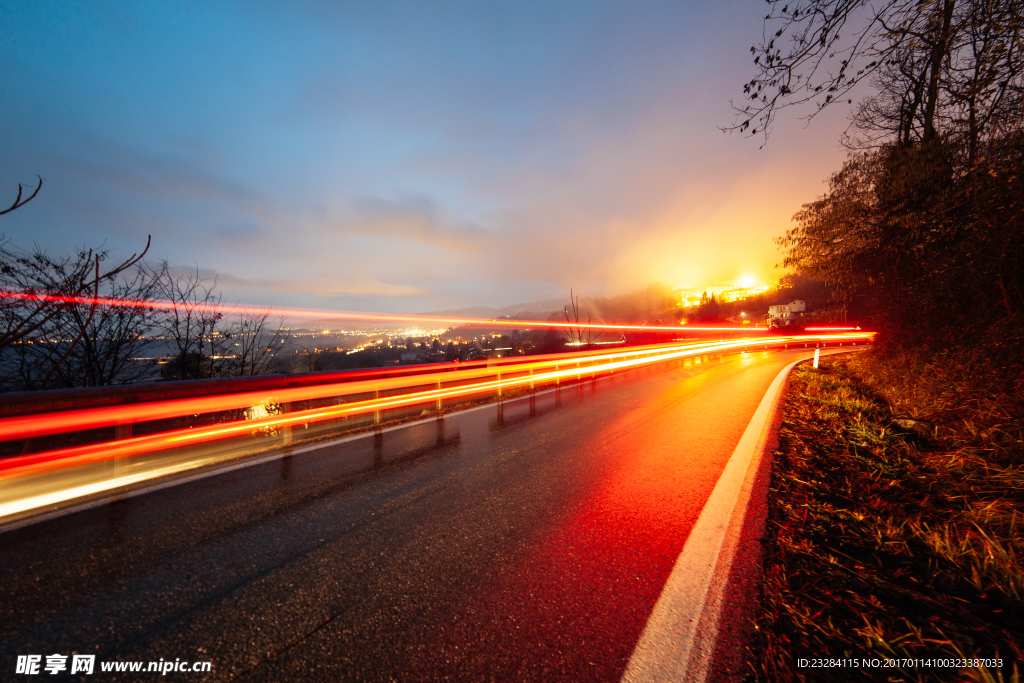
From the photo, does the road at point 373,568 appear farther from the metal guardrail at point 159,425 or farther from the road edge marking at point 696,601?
the metal guardrail at point 159,425

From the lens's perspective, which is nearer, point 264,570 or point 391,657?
point 391,657

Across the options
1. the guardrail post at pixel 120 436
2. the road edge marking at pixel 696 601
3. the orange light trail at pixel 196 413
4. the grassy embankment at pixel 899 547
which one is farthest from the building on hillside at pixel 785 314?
the guardrail post at pixel 120 436

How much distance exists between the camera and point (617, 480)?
3809 millimetres

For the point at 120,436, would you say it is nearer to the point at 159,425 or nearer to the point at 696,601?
the point at 159,425

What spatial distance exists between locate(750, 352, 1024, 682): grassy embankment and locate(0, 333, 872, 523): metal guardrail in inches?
208

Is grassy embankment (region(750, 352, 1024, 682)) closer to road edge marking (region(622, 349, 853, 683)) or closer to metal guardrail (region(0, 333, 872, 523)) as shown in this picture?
road edge marking (region(622, 349, 853, 683))

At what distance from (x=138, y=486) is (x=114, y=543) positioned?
1239mm

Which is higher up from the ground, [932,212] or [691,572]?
[932,212]

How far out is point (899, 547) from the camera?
8.11 ft

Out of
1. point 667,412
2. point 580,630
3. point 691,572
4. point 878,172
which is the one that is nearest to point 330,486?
point 580,630

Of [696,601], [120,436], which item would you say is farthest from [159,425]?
[696,601]

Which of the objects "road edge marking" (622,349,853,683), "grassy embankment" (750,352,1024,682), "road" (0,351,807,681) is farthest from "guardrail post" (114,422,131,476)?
"grassy embankment" (750,352,1024,682)

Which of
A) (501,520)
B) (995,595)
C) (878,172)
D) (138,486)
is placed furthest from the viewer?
(878,172)

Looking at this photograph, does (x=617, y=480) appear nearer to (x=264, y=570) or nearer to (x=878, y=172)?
(x=264, y=570)
